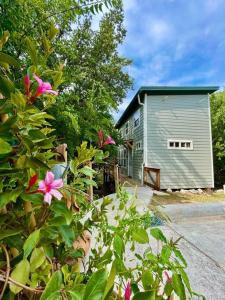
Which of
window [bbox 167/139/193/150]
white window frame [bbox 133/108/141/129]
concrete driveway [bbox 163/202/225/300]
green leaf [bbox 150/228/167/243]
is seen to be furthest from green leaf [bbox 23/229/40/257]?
white window frame [bbox 133/108/141/129]

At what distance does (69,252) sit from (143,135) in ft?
39.2

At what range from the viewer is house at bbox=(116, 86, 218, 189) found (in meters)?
12.2

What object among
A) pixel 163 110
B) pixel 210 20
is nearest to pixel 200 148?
pixel 163 110

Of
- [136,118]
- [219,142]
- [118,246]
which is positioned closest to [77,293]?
[118,246]

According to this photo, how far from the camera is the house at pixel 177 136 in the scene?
40.1 ft

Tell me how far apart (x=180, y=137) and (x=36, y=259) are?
1257 cm

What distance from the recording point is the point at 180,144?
41.3ft

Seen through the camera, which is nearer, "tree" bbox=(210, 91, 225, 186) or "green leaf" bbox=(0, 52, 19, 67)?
"green leaf" bbox=(0, 52, 19, 67)

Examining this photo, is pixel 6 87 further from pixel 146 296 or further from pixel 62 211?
pixel 146 296

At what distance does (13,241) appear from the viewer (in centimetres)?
59

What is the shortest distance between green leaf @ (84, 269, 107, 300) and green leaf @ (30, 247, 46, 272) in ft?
0.60

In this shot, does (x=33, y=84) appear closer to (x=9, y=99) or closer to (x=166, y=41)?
(x=9, y=99)

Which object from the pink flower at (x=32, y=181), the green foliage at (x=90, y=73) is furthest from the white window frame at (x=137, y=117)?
the pink flower at (x=32, y=181)

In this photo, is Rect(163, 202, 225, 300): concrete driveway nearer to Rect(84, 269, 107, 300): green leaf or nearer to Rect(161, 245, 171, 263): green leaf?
Rect(161, 245, 171, 263): green leaf
